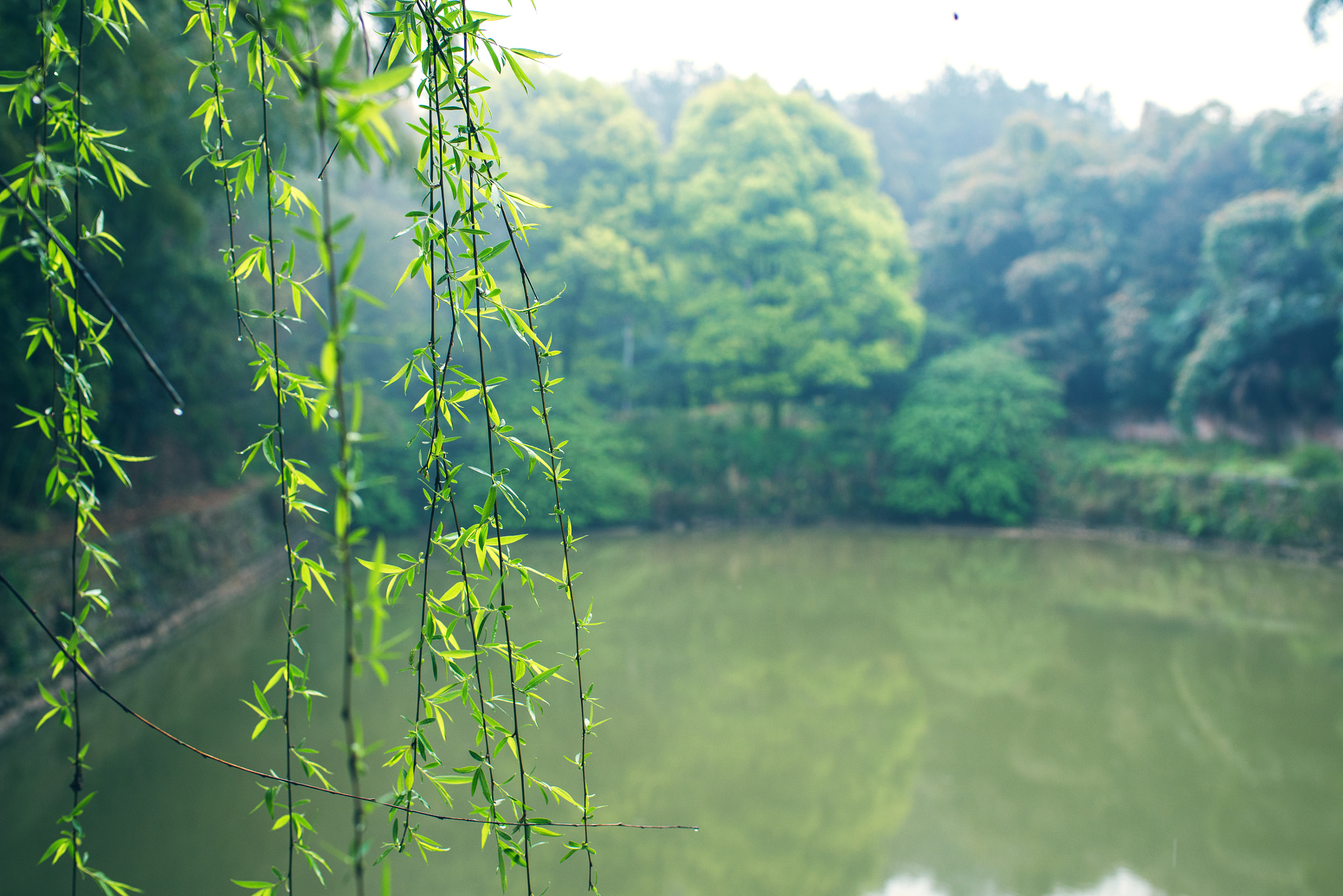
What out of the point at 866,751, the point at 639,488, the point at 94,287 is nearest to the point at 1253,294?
the point at 639,488

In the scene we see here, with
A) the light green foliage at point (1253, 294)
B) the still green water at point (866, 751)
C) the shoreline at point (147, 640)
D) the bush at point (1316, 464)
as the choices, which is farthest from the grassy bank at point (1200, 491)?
the shoreline at point (147, 640)

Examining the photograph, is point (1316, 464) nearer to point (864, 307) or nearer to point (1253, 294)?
point (1253, 294)

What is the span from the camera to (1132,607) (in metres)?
5.19

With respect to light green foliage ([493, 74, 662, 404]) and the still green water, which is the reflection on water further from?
light green foliage ([493, 74, 662, 404])

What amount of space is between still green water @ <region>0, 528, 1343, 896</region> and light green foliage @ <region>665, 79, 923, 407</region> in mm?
4372

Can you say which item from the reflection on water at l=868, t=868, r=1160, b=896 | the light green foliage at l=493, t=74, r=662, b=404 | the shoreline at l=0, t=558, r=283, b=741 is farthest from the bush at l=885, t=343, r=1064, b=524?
the shoreline at l=0, t=558, r=283, b=741

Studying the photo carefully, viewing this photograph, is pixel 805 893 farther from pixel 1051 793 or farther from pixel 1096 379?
pixel 1096 379

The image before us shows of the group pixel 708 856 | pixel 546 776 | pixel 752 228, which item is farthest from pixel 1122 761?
pixel 752 228

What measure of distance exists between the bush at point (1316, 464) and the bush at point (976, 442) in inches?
95.5

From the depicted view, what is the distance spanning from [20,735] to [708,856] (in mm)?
2963

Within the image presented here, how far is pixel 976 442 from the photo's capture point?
8.70 meters

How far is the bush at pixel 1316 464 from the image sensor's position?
649 centimetres

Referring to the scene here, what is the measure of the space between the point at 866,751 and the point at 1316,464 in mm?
5887

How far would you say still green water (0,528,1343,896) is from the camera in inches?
94.3
